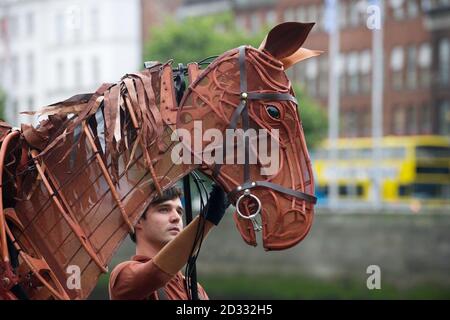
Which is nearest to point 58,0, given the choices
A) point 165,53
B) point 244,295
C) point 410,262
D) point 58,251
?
point 165,53

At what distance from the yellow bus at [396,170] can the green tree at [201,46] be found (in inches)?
58.3

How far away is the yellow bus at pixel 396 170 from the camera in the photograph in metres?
48.7

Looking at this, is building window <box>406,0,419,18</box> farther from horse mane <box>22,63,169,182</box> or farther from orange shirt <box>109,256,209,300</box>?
horse mane <box>22,63,169,182</box>

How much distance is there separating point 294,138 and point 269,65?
1.11ft

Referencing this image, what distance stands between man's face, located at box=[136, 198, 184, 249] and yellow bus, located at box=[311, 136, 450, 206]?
40.8 metres

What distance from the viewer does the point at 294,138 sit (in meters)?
5.50

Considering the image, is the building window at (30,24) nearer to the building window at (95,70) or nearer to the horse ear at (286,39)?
the building window at (95,70)

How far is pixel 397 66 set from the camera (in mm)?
56625

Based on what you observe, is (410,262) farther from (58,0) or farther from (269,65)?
(269,65)

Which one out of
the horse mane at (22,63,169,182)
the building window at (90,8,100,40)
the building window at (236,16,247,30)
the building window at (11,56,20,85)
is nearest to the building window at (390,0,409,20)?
the building window at (236,16,247,30)

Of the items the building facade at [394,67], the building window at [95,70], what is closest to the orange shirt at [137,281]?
the building window at [95,70]

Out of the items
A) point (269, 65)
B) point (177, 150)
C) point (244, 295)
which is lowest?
point (244, 295)

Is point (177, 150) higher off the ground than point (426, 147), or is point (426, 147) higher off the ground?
point (177, 150)

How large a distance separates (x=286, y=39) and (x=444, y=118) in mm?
52793
